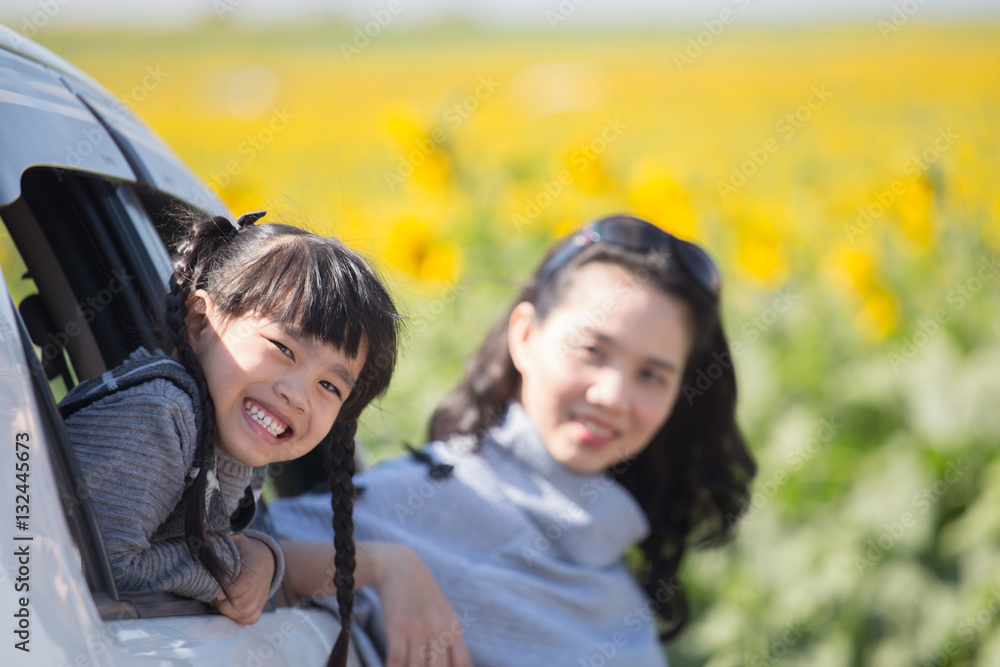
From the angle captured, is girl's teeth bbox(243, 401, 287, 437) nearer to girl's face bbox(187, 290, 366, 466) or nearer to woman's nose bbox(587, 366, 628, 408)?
girl's face bbox(187, 290, 366, 466)

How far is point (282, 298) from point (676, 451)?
1.57 m

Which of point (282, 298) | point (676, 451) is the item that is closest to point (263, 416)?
point (282, 298)

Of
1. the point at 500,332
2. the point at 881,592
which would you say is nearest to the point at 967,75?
the point at 881,592

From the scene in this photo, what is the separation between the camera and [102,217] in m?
1.36

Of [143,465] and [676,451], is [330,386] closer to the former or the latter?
[143,465]

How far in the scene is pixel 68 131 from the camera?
121cm

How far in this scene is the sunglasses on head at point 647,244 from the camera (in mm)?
2180

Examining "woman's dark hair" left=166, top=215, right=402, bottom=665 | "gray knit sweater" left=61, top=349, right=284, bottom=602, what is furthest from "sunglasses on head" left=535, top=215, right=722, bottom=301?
"gray knit sweater" left=61, top=349, right=284, bottom=602

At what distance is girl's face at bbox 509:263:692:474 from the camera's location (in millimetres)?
2070

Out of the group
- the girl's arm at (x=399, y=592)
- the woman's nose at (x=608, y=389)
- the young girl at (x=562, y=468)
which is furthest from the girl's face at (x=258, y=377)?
the woman's nose at (x=608, y=389)

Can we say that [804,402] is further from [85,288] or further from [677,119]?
[677,119]

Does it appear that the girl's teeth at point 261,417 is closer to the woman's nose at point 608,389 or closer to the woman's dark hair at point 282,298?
the woman's dark hair at point 282,298

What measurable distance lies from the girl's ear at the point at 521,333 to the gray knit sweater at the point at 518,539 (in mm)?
112

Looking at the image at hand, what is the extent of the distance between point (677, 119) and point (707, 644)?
8692mm
